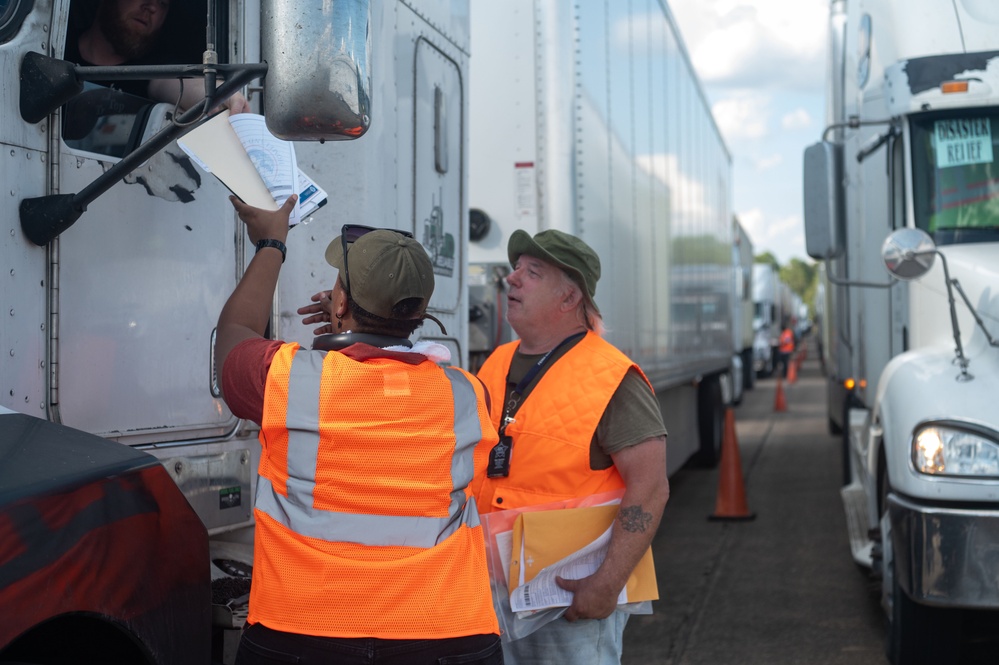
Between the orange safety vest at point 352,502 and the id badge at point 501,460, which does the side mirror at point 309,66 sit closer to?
the orange safety vest at point 352,502

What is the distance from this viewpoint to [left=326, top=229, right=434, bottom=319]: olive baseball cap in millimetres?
2346

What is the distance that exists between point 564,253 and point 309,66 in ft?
3.70

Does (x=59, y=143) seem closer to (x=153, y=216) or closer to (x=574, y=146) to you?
(x=153, y=216)

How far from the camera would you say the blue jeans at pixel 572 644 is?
2.98 m

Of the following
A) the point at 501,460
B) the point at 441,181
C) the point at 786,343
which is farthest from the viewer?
the point at 786,343

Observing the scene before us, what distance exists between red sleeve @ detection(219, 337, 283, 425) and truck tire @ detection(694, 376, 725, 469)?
414 inches

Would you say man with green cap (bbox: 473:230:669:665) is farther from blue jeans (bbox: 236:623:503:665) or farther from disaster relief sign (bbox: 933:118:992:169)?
disaster relief sign (bbox: 933:118:992:169)

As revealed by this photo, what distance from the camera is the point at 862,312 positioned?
758 centimetres

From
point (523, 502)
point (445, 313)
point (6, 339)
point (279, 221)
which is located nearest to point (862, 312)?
point (445, 313)

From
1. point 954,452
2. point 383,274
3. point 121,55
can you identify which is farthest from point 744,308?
point 383,274

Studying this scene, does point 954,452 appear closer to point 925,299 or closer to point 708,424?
point 925,299

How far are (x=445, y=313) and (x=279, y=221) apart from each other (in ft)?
4.86

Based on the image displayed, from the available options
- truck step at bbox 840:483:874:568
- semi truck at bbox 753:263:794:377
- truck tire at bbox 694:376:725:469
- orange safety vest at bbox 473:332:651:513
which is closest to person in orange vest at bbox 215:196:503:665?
orange safety vest at bbox 473:332:651:513

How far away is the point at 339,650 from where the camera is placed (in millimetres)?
2258
